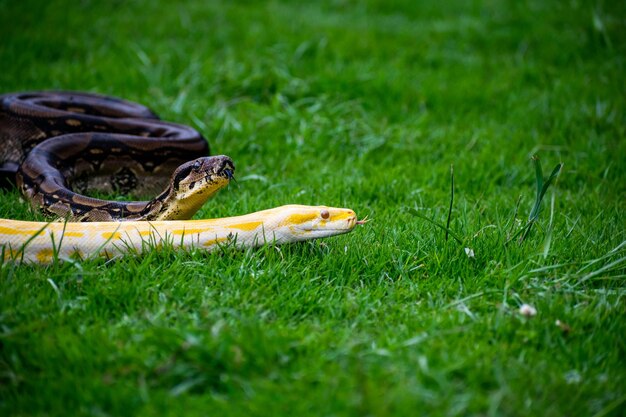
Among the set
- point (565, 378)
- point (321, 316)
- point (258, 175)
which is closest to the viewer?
point (565, 378)

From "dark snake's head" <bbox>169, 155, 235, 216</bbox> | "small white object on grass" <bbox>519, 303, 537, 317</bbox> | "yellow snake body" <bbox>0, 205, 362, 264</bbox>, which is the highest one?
"dark snake's head" <bbox>169, 155, 235, 216</bbox>

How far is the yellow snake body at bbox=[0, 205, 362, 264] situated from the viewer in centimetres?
458

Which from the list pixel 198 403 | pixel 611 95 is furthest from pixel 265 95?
pixel 198 403

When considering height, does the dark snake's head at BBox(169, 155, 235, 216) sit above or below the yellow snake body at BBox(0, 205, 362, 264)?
above

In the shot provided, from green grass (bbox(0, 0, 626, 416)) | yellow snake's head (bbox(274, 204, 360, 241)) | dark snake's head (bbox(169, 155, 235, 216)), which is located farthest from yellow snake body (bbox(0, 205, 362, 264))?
dark snake's head (bbox(169, 155, 235, 216))

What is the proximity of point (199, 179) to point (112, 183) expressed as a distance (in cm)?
171

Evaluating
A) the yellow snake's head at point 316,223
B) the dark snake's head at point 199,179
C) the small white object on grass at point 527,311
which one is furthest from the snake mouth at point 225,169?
the small white object on grass at point 527,311

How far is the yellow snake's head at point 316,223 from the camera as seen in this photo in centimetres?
471

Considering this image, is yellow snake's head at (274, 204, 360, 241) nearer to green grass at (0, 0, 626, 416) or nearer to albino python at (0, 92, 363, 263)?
albino python at (0, 92, 363, 263)

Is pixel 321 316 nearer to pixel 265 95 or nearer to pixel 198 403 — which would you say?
pixel 198 403

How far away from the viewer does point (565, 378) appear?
12.0 feet

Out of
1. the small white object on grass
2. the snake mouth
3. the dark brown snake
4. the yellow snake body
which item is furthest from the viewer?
the dark brown snake

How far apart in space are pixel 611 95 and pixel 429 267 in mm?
5508

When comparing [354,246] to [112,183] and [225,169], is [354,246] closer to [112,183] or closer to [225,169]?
[225,169]
